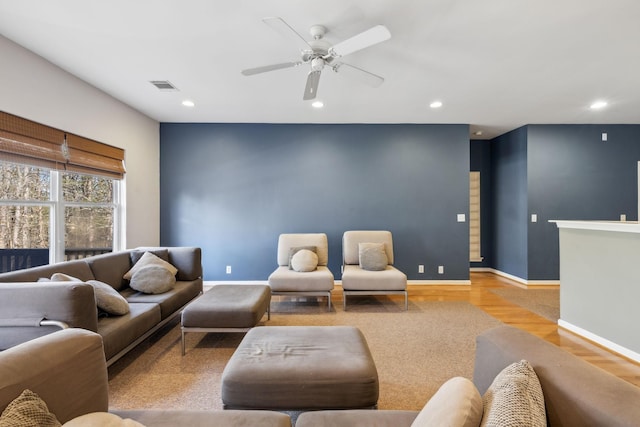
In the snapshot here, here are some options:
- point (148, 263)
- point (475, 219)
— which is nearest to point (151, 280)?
point (148, 263)

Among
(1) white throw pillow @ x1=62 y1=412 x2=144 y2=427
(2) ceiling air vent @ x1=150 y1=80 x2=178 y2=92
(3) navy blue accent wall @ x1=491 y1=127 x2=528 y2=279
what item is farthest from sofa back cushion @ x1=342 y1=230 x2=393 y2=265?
(1) white throw pillow @ x1=62 y1=412 x2=144 y2=427

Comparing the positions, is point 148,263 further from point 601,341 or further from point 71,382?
point 601,341

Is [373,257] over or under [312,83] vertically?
under

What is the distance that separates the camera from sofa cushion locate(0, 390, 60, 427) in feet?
2.40

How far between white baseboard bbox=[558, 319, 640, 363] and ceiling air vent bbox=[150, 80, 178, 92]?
16.8ft

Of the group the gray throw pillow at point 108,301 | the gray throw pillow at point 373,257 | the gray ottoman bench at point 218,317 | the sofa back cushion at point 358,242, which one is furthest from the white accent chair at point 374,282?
the gray throw pillow at point 108,301

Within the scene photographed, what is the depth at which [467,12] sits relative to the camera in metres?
2.15

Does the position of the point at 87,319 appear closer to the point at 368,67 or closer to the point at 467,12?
the point at 368,67

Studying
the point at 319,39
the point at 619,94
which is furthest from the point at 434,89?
the point at 619,94

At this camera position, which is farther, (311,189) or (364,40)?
(311,189)

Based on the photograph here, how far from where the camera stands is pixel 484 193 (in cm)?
602

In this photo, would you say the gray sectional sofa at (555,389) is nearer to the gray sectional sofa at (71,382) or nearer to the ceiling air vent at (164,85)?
the gray sectional sofa at (71,382)

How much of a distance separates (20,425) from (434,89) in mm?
4067

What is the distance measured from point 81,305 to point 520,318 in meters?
4.22
